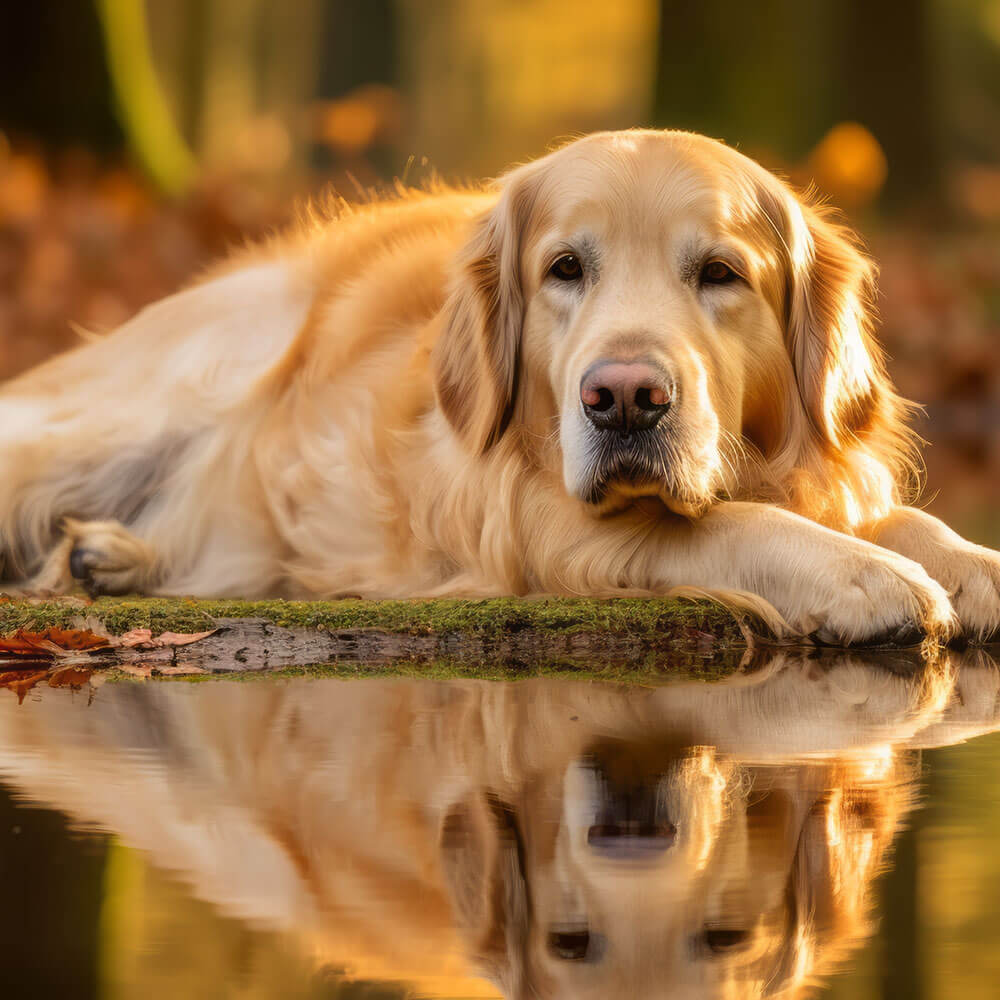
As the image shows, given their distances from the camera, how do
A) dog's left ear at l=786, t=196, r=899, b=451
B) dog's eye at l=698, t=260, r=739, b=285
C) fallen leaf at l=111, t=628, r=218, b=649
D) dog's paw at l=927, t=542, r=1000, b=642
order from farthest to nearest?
dog's left ear at l=786, t=196, r=899, b=451
dog's eye at l=698, t=260, r=739, b=285
dog's paw at l=927, t=542, r=1000, b=642
fallen leaf at l=111, t=628, r=218, b=649

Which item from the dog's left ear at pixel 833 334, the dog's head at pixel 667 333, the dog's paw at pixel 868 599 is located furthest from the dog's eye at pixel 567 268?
the dog's paw at pixel 868 599

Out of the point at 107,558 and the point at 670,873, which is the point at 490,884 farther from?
the point at 107,558

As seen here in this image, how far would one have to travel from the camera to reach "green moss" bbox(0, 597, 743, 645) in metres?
3.51

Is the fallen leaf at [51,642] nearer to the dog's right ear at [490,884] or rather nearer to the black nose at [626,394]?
the black nose at [626,394]

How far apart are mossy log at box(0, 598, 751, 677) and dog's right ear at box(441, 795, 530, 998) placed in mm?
1241

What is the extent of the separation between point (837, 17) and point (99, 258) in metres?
6.09

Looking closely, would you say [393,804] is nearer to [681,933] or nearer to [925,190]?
[681,933]

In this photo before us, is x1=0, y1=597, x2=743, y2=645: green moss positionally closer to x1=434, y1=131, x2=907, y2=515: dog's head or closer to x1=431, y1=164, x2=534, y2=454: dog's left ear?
x1=434, y1=131, x2=907, y2=515: dog's head

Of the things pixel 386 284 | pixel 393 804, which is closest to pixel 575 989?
pixel 393 804

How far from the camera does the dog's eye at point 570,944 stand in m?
Result: 1.48

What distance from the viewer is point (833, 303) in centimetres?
409

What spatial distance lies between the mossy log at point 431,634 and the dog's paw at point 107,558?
998 millimetres

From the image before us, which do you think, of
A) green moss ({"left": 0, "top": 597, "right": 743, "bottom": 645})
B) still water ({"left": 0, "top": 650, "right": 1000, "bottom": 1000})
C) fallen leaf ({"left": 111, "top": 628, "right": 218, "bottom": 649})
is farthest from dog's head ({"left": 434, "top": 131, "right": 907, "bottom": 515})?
fallen leaf ({"left": 111, "top": 628, "right": 218, "bottom": 649})

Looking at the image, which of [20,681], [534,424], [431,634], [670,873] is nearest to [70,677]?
[20,681]
